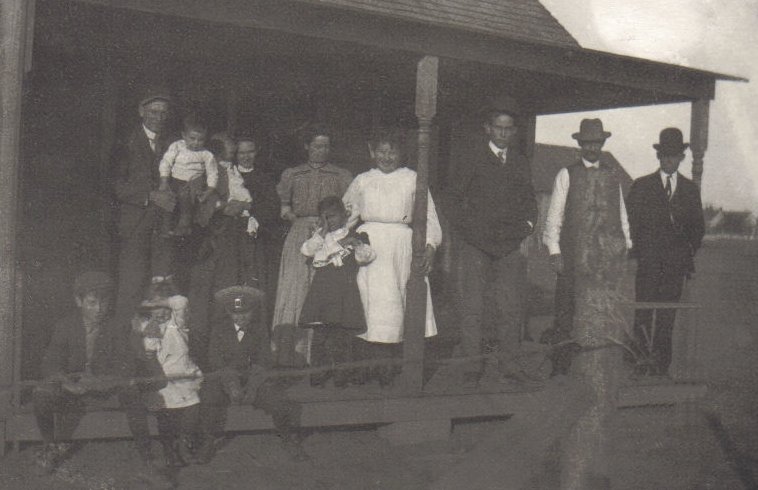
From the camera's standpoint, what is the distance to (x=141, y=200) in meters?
6.11

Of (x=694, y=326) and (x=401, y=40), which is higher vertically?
(x=401, y=40)

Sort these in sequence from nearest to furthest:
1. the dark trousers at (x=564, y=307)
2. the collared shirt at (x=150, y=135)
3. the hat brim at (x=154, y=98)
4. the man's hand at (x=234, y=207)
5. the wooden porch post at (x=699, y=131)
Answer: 1. the hat brim at (x=154, y=98)
2. the collared shirt at (x=150, y=135)
3. the man's hand at (x=234, y=207)
4. the dark trousers at (x=564, y=307)
5. the wooden porch post at (x=699, y=131)

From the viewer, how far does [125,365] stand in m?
5.28

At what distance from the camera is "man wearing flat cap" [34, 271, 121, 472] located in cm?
511

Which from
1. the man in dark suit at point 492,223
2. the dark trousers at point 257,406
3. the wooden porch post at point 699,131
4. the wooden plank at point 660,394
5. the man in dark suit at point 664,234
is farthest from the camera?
the wooden porch post at point 699,131

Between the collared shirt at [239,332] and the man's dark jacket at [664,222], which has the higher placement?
the man's dark jacket at [664,222]

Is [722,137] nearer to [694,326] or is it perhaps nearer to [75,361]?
[694,326]

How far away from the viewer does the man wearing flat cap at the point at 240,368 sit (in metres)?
5.51

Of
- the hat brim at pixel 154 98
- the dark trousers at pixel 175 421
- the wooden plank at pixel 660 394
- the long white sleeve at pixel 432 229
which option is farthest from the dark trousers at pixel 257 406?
the wooden plank at pixel 660 394

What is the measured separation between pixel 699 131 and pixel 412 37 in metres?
3.40

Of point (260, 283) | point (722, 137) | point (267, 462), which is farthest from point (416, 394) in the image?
point (722, 137)

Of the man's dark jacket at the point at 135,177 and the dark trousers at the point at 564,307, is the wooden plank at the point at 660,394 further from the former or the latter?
the man's dark jacket at the point at 135,177

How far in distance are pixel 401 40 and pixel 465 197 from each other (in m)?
1.26

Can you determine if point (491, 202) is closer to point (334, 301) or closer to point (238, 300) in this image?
point (334, 301)
